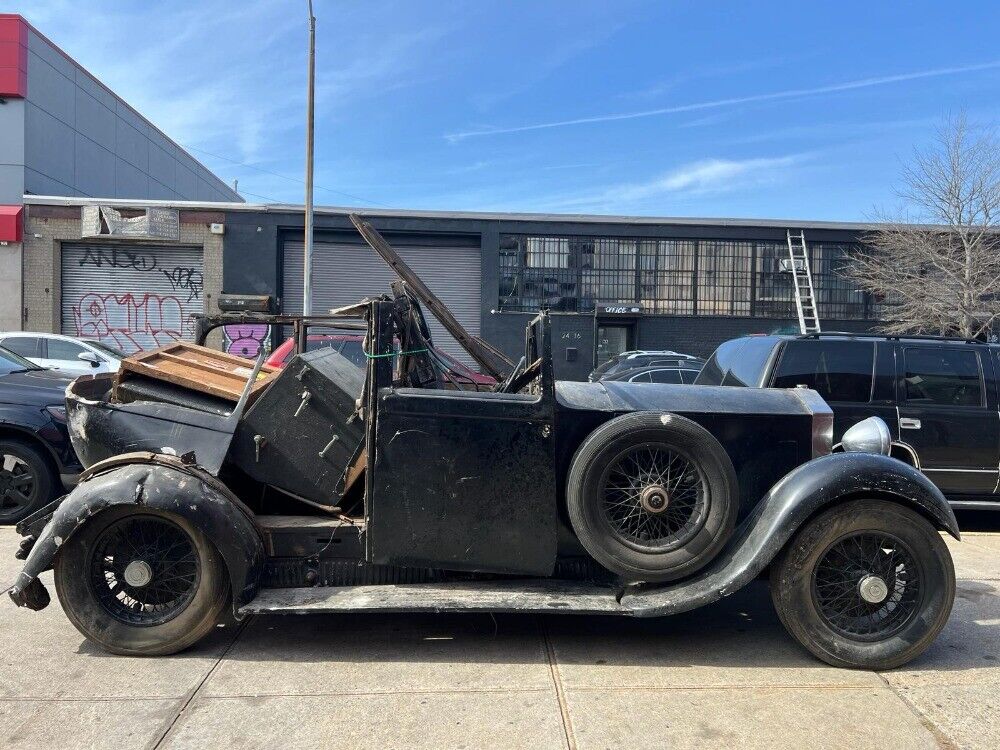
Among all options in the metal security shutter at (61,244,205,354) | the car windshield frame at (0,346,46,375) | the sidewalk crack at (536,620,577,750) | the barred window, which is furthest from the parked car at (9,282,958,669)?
the metal security shutter at (61,244,205,354)

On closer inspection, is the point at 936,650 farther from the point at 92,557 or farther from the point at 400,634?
the point at 92,557

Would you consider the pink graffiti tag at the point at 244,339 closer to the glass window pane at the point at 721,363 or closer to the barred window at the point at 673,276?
the barred window at the point at 673,276

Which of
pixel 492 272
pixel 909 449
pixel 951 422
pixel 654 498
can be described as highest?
pixel 492 272

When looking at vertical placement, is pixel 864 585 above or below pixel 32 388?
below

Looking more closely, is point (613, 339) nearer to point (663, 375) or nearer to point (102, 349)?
point (663, 375)

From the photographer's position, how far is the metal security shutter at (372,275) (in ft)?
71.7

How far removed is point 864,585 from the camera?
149 inches

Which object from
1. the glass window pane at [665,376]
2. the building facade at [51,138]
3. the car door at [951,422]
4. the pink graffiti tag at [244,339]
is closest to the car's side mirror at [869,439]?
the car door at [951,422]

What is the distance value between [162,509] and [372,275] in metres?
18.8

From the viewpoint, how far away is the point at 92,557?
12.7 ft

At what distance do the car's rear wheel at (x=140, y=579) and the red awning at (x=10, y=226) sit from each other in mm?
20663

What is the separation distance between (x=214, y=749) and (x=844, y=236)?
22.9m

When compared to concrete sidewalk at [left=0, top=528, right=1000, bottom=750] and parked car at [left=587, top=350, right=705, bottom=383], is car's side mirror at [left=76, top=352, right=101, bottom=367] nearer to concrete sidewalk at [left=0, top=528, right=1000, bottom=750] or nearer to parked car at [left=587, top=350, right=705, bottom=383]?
parked car at [left=587, top=350, right=705, bottom=383]

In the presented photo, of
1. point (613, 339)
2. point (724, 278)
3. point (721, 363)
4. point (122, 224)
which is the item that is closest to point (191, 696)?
point (721, 363)
